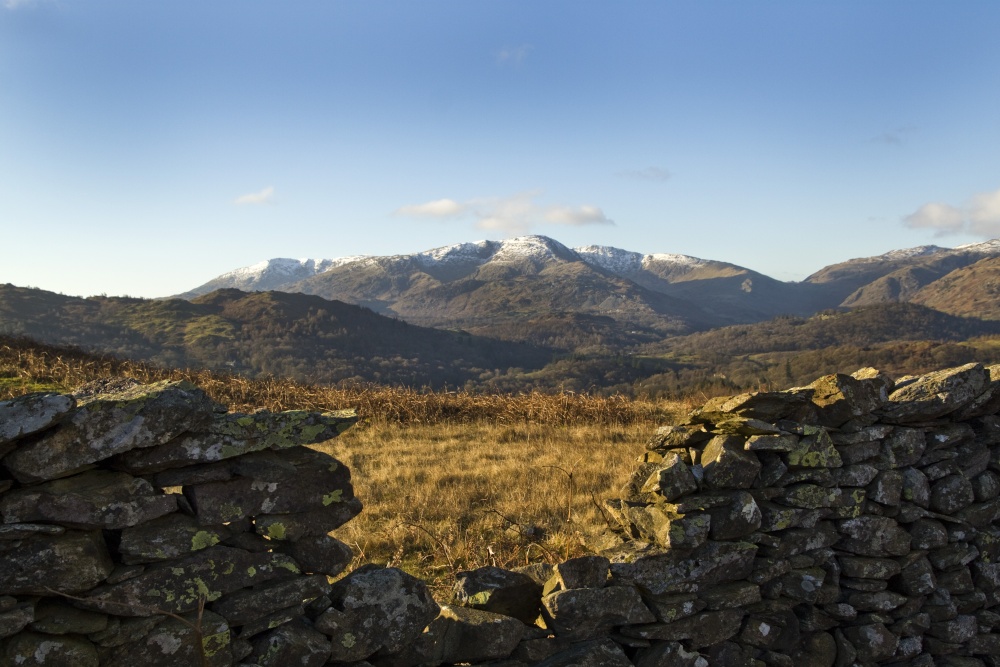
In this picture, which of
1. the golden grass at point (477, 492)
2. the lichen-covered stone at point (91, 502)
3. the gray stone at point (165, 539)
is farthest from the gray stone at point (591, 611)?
the lichen-covered stone at point (91, 502)

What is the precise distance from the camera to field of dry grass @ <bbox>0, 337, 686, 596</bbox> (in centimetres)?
688

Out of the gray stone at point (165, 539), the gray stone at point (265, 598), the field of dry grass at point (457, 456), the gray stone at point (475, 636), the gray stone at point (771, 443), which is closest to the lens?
the gray stone at point (165, 539)

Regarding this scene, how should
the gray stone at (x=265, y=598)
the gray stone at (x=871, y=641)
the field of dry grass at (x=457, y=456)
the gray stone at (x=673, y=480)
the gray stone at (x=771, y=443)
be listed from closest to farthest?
the gray stone at (x=265, y=598) → the gray stone at (x=673, y=480) → the gray stone at (x=771, y=443) → the gray stone at (x=871, y=641) → the field of dry grass at (x=457, y=456)

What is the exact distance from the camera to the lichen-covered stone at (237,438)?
12.7ft

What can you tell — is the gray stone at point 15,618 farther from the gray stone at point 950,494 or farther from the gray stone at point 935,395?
the gray stone at point 950,494

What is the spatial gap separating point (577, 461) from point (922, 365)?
71713 millimetres

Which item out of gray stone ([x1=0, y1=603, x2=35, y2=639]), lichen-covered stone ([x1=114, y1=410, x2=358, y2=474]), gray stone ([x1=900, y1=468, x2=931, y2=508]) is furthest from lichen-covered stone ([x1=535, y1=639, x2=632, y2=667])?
gray stone ([x1=900, y1=468, x2=931, y2=508])

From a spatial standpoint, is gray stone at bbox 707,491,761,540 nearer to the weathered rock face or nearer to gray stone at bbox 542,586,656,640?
gray stone at bbox 542,586,656,640

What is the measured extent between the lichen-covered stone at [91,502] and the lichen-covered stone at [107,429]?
87 millimetres

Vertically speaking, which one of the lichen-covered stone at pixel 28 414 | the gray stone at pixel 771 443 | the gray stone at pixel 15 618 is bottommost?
the gray stone at pixel 15 618

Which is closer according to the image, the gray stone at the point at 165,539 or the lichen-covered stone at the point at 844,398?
the gray stone at the point at 165,539

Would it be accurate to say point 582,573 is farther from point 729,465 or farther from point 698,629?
point 729,465

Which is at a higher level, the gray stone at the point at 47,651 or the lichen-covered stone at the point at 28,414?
the lichen-covered stone at the point at 28,414

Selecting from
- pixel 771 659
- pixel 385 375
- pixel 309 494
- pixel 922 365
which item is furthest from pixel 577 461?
pixel 385 375
